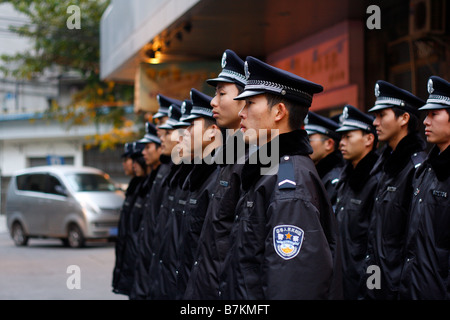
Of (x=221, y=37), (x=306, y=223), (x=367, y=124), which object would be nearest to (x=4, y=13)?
(x=221, y=37)

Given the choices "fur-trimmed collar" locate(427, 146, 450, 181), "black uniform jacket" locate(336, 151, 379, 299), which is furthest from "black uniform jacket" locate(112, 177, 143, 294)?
"fur-trimmed collar" locate(427, 146, 450, 181)

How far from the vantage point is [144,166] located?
8734 mm

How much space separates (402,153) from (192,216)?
5.14 ft

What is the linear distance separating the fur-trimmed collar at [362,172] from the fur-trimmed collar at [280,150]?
2.39m

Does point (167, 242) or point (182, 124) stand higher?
point (182, 124)

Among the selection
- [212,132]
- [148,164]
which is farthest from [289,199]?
[148,164]

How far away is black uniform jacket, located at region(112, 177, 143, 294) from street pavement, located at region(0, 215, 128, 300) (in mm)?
995

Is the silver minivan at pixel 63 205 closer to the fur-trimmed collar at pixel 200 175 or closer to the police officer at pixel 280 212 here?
the fur-trimmed collar at pixel 200 175

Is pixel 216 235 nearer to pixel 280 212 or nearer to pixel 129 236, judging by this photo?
pixel 280 212

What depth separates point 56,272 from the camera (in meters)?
12.1

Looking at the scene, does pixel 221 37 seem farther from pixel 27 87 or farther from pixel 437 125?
pixel 27 87
